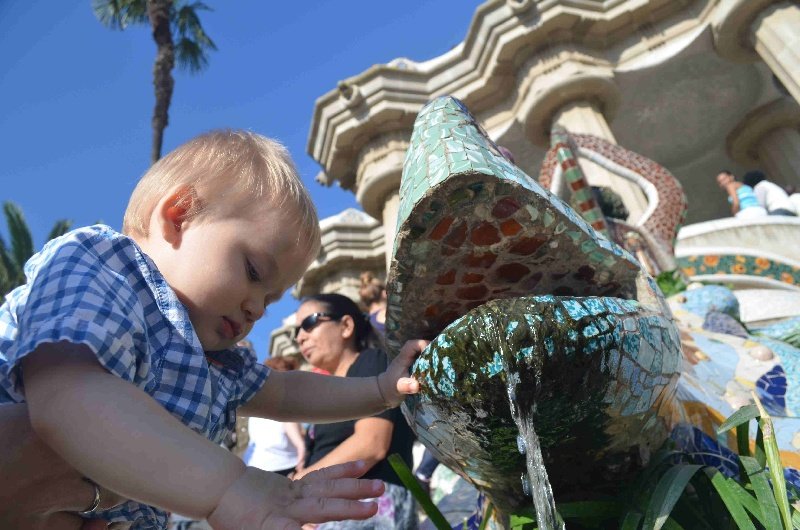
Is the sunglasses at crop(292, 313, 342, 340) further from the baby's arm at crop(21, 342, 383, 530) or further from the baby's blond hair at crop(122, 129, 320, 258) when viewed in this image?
the baby's arm at crop(21, 342, 383, 530)

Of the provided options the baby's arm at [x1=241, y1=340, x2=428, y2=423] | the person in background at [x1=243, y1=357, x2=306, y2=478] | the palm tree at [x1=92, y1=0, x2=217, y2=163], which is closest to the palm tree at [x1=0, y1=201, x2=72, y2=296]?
the palm tree at [x1=92, y1=0, x2=217, y2=163]

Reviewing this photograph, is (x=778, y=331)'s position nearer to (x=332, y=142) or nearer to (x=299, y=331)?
(x=299, y=331)

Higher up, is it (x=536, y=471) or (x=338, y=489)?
(x=338, y=489)

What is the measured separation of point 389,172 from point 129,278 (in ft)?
24.2

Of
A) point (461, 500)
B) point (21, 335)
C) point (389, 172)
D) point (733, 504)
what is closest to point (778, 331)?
point (461, 500)

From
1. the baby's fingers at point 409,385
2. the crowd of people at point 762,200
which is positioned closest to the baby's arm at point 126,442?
the baby's fingers at point 409,385

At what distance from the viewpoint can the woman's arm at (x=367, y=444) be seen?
6.71ft

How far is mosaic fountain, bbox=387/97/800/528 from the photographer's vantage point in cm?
85

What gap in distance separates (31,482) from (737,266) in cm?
491

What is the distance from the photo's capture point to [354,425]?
A: 2.24 m


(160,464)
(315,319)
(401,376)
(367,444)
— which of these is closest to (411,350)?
(401,376)

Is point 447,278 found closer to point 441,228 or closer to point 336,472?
point 441,228

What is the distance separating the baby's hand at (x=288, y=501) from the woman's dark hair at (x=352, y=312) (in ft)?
6.33

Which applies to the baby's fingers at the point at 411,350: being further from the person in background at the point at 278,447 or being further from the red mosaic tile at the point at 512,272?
the person in background at the point at 278,447
